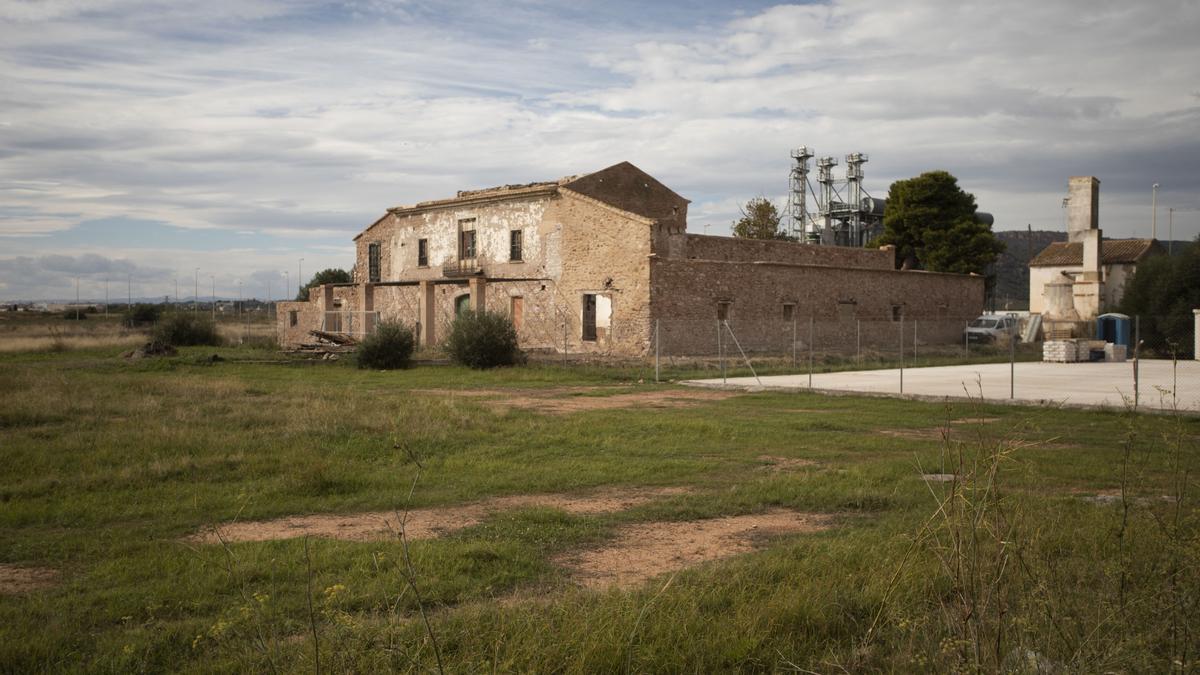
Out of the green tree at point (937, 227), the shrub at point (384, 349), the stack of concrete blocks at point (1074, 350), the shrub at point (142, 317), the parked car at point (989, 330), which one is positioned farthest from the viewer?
the shrub at point (142, 317)

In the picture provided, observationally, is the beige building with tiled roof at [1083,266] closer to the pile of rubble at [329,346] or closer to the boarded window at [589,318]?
the boarded window at [589,318]

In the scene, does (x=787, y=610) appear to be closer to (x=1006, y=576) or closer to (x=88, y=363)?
(x=1006, y=576)

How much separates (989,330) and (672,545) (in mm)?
40310

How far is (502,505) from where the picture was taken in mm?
9289

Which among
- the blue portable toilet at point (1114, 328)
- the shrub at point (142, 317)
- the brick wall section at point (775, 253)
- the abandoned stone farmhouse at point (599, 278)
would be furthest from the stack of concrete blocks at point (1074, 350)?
the shrub at point (142, 317)

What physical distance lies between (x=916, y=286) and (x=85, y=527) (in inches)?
1580

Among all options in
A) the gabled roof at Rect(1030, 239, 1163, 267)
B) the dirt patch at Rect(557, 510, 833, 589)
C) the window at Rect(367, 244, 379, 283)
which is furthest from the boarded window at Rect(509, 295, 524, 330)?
the gabled roof at Rect(1030, 239, 1163, 267)

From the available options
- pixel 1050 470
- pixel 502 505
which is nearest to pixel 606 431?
pixel 502 505

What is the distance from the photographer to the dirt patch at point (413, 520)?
796 centimetres

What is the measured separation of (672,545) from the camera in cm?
772

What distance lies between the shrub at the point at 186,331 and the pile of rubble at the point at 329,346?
25.1 ft

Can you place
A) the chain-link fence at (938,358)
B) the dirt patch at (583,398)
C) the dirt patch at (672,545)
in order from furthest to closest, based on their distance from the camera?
the chain-link fence at (938,358) < the dirt patch at (583,398) < the dirt patch at (672,545)

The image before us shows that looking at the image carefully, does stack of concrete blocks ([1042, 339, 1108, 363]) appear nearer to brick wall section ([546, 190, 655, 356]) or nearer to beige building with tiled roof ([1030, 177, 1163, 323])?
beige building with tiled roof ([1030, 177, 1163, 323])

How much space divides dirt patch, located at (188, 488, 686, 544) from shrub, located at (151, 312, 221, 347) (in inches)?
1432
